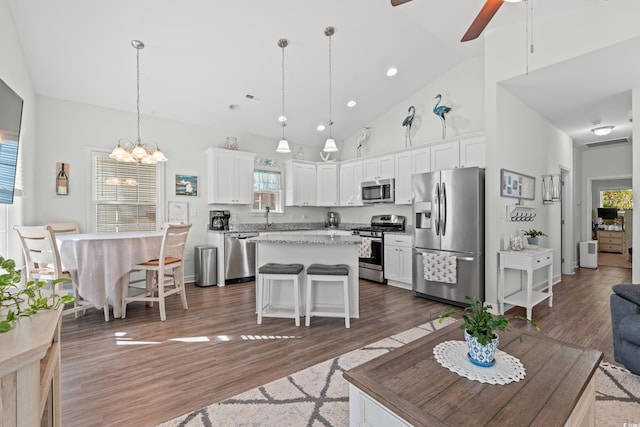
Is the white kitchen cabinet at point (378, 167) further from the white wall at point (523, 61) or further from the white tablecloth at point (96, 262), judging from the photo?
the white tablecloth at point (96, 262)

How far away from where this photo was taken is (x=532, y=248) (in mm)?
3963

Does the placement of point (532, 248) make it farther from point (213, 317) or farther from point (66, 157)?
point (66, 157)

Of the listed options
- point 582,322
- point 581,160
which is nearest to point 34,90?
point 582,322

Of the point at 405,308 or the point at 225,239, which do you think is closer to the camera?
the point at 405,308

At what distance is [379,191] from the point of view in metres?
5.61

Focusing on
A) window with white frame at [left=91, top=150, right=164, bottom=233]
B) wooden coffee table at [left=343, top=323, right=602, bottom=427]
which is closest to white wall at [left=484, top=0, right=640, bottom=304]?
wooden coffee table at [left=343, top=323, right=602, bottom=427]

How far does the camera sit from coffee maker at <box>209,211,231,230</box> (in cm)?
551

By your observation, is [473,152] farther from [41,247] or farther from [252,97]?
[41,247]

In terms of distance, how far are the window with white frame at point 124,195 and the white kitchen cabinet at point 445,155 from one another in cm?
439

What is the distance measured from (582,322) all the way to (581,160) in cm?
543

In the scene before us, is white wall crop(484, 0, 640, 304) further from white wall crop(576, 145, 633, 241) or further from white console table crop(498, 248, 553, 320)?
white wall crop(576, 145, 633, 241)

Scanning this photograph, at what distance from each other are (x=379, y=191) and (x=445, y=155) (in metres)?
1.34

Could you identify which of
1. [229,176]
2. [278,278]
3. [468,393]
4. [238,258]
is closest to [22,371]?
[468,393]

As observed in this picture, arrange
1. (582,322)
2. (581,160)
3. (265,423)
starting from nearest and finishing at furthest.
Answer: (265,423), (582,322), (581,160)
